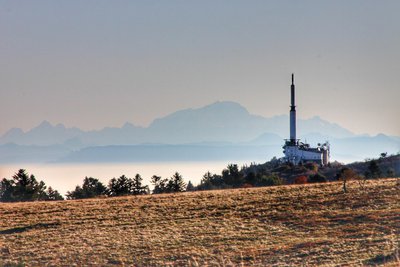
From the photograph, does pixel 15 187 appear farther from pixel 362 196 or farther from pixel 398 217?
pixel 398 217

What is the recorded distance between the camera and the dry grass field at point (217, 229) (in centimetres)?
3322

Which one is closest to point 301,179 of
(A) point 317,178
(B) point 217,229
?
(A) point 317,178

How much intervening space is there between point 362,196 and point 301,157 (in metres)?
64.4

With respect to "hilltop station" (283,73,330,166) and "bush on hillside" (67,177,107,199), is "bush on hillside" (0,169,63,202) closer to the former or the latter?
"bush on hillside" (67,177,107,199)

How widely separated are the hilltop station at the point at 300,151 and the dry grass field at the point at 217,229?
50.6m

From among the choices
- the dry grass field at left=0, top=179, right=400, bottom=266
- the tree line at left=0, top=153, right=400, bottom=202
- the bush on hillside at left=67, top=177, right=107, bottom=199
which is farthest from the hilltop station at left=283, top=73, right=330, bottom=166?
the dry grass field at left=0, top=179, right=400, bottom=266

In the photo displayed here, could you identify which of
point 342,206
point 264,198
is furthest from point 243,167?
point 342,206

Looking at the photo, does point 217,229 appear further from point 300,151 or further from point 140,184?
point 300,151

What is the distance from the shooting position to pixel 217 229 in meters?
44.8

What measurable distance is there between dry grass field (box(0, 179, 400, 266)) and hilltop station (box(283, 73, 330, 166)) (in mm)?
50584

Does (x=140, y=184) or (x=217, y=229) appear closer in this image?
(x=217, y=229)

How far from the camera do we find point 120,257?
35219mm

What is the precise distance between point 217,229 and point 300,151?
79691 mm

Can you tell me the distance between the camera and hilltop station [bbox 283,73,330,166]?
119312 millimetres
